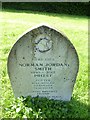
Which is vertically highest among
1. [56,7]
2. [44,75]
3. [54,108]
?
[56,7]

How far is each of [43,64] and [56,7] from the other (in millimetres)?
14790

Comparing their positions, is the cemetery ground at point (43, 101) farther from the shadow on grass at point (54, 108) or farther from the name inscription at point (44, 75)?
the name inscription at point (44, 75)

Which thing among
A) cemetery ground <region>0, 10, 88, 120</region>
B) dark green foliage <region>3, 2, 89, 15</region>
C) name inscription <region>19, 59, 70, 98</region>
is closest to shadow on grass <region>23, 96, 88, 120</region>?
cemetery ground <region>0, 10, 88, 120</region>

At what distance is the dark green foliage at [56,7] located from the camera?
20.3m

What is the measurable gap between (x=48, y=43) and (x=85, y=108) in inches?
51.7

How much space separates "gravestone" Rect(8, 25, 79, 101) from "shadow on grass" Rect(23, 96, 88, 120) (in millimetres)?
168

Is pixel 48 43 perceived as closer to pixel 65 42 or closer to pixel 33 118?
pixel 65 42

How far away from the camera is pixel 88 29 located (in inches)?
591

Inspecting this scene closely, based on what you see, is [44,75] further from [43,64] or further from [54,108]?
[54,108]

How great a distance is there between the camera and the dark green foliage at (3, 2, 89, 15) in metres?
20.3

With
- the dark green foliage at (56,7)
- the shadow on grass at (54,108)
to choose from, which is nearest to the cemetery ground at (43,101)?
the shadow on grass at (54,108)

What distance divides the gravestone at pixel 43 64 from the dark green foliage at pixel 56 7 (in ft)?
45.0

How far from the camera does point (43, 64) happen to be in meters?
6.46

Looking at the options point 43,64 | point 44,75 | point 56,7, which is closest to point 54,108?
point 44,75
